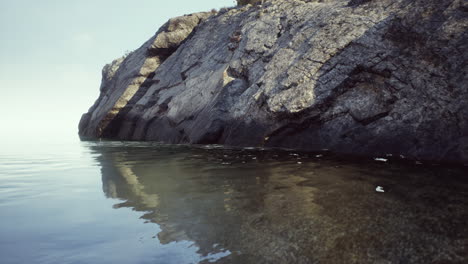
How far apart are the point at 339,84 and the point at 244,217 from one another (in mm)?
6973

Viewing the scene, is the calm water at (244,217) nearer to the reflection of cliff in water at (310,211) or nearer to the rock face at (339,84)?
the reflection of cliff in water at (310,211)

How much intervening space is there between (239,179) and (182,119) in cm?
994

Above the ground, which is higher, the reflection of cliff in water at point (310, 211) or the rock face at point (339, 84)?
the rock face at point (339, 84)

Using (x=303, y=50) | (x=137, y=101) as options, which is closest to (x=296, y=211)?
(x=303, y=50)

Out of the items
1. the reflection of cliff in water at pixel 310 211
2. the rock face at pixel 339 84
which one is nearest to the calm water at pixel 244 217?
the reflection of cliff in water at pixel 310 211

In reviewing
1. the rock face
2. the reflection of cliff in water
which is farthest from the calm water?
the rock face

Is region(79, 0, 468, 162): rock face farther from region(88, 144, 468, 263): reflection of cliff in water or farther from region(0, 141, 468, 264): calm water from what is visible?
region(88, 144, 468, 263): reflection of cliff in water

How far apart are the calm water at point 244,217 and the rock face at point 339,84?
6.28 feet

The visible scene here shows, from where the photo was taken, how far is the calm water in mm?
2496

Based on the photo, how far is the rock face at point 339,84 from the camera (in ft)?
24.2

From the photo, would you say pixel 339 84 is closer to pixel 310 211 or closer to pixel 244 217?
pixel 310 211

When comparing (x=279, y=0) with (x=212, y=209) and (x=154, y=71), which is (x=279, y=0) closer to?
(x=154, y=71)

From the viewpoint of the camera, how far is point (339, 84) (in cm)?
934

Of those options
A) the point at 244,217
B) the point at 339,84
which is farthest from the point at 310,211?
the point at 339,84
